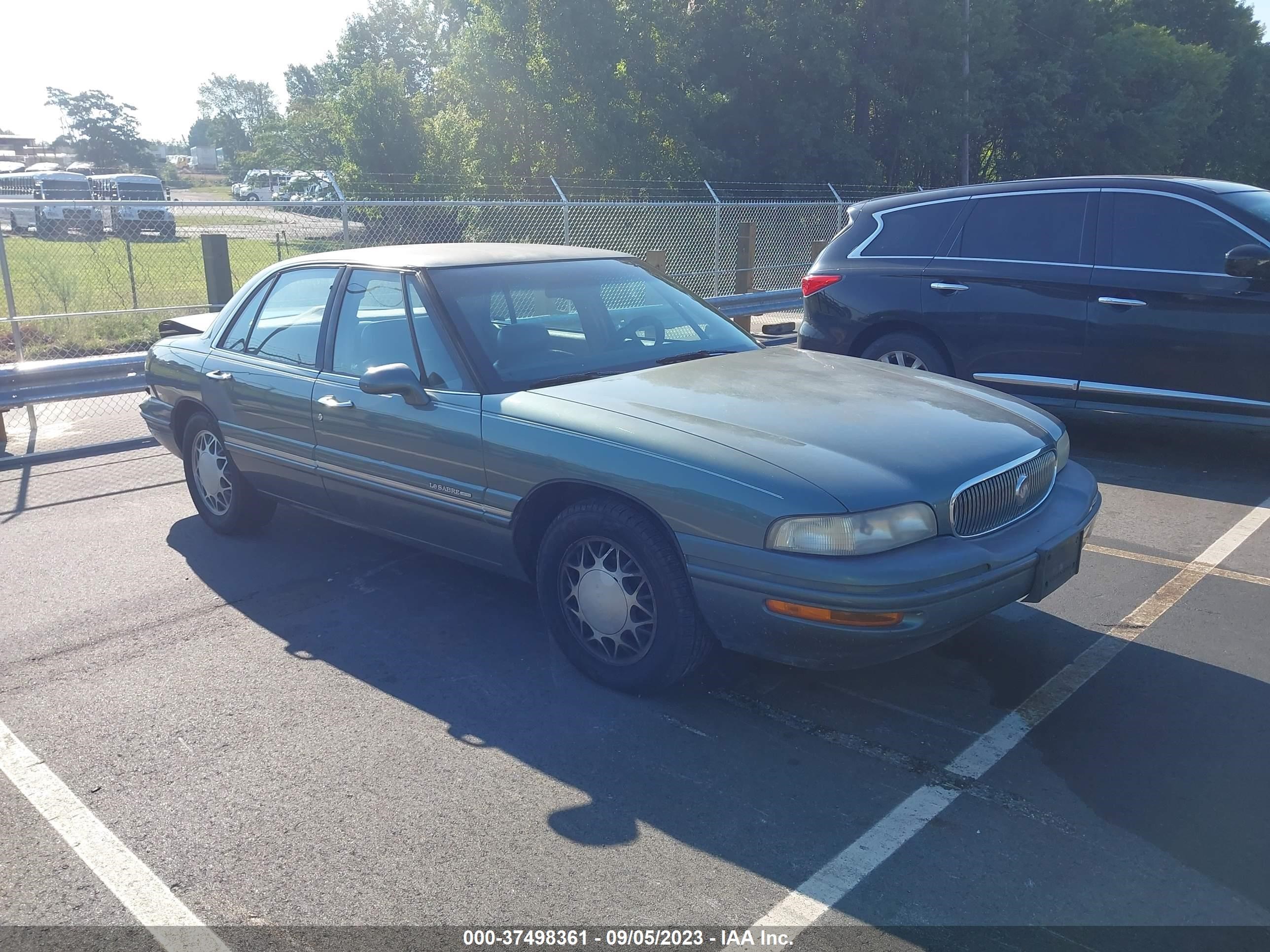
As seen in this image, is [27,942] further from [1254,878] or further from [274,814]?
[1254,878]

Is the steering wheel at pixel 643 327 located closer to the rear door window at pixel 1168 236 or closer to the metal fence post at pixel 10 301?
the rear door window at pixel 1168 236

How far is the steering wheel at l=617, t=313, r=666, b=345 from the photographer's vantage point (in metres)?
4.75

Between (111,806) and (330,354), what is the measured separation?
225cm

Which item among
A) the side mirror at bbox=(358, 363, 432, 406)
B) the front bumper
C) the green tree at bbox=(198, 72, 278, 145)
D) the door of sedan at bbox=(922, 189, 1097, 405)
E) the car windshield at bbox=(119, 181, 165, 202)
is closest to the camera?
the front bumper

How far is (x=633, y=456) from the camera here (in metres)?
3.65

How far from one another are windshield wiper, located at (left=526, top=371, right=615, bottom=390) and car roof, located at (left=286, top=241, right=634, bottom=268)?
28.5 inches

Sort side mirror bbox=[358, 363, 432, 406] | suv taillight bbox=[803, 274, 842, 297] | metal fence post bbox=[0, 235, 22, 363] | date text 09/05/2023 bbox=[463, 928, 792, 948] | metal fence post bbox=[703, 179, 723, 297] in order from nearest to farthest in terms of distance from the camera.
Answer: date text 09/05/2023 bbox=[463, 928, 792, 948] → side mirror bbox=[358, 363, 432, 406] → suv taillight bbox=[803, 274, 842, 297] → metal fence post bbox=[0, 235, 22, 363] → metal fence post bbox=[703, 179, 723, 297]

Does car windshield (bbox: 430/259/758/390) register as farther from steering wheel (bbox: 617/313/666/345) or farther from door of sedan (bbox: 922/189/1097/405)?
door of sedan (bbox: 922/189/1097/405)

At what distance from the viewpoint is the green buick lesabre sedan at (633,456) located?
3.35 meters

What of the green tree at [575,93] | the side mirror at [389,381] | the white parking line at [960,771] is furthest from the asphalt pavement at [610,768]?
the green tree at [575,93]

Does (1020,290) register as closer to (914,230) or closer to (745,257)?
(914,230)

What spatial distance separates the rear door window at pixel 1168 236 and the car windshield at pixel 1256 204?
10 cm

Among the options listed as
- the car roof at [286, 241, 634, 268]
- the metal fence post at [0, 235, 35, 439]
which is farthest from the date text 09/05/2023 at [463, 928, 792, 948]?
the metal fence post at [0, 235, 35, 439]

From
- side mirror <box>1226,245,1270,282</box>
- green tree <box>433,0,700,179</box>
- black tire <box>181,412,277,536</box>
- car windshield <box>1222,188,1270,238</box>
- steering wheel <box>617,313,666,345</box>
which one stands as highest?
green tree <box>433,0,700,179</box>
